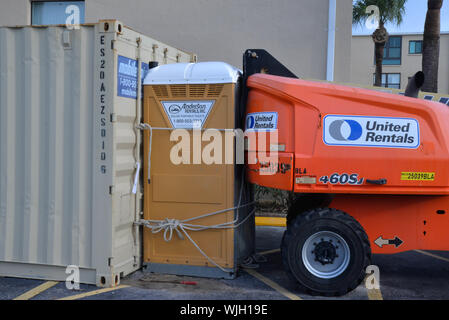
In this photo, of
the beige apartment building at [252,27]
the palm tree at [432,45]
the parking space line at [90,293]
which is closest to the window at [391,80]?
the palm tree at [432,45]

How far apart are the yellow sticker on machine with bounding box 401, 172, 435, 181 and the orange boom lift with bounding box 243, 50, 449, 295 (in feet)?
0.03

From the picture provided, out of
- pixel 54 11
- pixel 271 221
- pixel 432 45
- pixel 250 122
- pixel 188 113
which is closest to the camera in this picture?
pixel 250 122

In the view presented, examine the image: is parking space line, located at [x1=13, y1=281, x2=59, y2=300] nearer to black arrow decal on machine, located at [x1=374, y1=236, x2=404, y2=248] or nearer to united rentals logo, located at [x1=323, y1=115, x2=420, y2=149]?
united rentals logo, located at [x1=323, y1=115, x2=420, y2=149]

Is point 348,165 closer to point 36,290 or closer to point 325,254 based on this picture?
point 325,254

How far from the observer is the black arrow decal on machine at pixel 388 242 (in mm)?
5336

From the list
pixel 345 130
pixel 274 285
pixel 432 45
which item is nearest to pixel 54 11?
pixel 345 130

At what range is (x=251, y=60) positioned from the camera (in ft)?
19.0

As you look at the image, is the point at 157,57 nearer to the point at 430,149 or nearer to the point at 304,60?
the point at 430,149

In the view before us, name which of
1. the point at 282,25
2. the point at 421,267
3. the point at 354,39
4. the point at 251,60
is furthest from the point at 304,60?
the point at 354,39

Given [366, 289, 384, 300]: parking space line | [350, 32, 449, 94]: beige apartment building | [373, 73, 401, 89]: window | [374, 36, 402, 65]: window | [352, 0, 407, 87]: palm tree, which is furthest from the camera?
[373, 73, 401, 89]: window

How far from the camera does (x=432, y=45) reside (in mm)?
13977

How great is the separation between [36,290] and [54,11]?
8.06 metres

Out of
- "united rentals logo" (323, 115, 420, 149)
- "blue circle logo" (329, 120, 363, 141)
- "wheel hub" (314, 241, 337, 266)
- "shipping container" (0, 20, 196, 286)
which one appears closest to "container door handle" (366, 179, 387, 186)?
"united rentals logo" (323, 115, 420, 149)

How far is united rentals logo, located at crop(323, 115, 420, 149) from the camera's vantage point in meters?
5.02
